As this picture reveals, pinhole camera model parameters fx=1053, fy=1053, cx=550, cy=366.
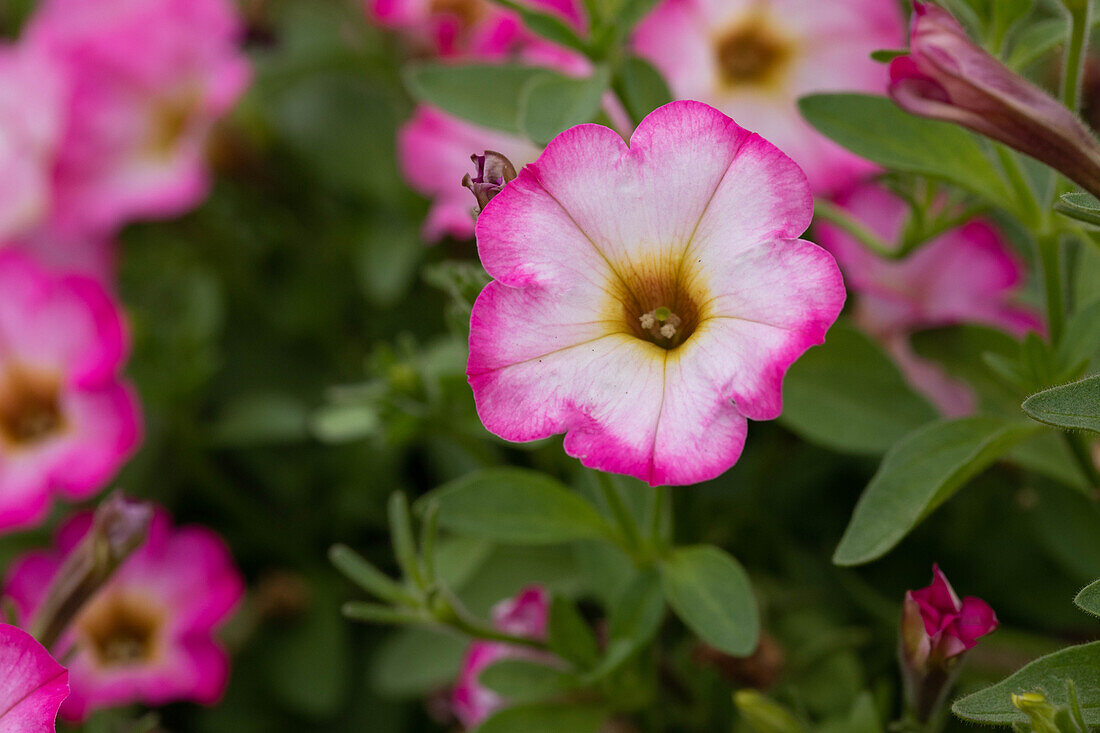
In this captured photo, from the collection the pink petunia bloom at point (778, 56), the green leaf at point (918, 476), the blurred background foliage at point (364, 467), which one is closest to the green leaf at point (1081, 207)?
the green leaf at point (918, 476)

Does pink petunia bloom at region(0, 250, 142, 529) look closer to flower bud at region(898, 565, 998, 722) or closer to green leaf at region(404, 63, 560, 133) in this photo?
green leaf at region(404, 63, 560, 133)

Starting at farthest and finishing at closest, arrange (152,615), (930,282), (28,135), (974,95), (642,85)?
(28,135), (152,615), (930,282), (642,85), (974,95)

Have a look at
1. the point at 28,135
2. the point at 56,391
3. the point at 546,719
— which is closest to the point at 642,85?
the point at 546,719

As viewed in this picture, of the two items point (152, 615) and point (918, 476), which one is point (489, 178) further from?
point (152, 615)

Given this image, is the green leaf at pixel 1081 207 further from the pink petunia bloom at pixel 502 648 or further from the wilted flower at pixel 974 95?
the pink petunia bloom at pixel 502 648

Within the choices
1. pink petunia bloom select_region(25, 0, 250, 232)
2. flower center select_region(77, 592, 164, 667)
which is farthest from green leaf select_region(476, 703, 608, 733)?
pink petunia bloom select_region(25, 0, 250, 232)

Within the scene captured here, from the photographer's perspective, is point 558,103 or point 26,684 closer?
point 26,684
